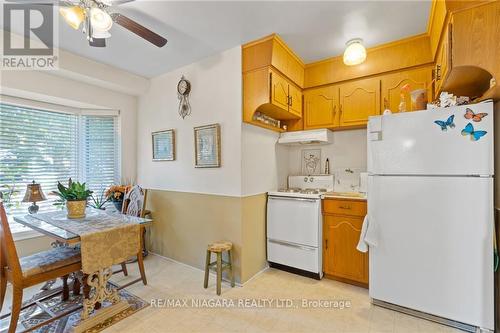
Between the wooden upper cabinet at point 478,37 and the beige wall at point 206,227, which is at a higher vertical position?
the wooden upper cabinet at point 478,37

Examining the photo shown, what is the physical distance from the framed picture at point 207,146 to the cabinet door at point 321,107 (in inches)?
46.7

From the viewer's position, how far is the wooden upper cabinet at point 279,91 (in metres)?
2.51

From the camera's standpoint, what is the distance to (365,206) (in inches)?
95.0

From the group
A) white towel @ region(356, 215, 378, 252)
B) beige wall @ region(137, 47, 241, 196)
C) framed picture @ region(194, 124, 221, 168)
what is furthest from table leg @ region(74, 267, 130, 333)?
white towel @ region(356, 215, 378, 252)

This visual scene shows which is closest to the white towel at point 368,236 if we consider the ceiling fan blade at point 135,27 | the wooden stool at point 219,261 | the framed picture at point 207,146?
the wooden stool at point 219,261

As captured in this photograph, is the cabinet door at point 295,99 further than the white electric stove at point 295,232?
Yes

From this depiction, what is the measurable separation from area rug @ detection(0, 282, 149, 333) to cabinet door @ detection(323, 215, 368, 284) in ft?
6.21

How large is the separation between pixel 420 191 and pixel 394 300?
0.95m

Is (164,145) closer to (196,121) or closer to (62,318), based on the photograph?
(196,121)

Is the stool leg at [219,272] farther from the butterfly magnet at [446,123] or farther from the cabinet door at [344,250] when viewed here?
the butterfly magnet at [446,123]

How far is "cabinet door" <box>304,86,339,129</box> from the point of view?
2.85 meters

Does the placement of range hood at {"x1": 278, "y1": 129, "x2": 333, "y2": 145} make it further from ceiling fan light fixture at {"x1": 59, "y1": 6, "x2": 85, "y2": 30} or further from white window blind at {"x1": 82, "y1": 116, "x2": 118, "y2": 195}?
white window blind at {"x1": 82, "y1": 116, "x2": 118, "y2": 195}

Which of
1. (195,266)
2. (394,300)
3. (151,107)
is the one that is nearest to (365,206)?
(394,300)

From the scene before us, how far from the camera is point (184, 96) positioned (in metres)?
3.04
